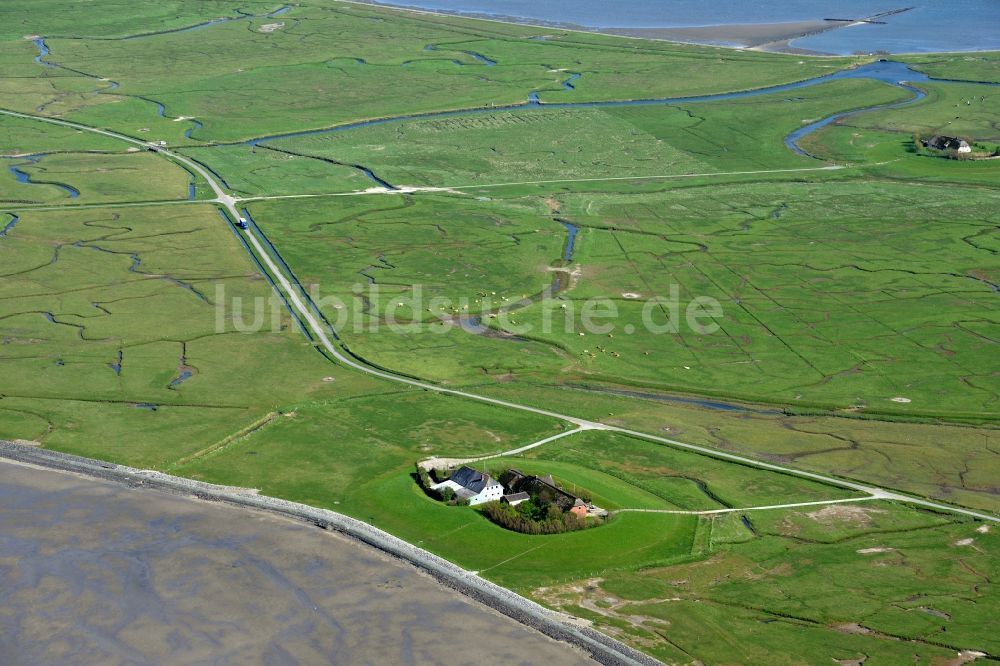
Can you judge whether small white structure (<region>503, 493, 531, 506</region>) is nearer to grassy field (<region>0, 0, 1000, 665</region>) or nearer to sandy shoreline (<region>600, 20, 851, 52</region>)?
grassy field (<region>0, 0, 1000, 665</region>)

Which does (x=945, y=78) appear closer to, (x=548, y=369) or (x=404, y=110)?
(x=404, y=110)

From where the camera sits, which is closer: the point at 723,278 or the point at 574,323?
the point at 574,323

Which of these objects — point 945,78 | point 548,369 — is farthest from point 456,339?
point 945,78

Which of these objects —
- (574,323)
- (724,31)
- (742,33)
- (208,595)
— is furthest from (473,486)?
(724,31)

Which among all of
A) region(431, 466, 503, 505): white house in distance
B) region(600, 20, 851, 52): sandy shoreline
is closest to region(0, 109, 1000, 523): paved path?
region(431, 466, 503, 505): white house in distance

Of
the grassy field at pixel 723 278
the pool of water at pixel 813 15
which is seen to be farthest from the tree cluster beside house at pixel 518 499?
the pool of water at pixel 813 15

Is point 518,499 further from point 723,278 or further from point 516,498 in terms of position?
point 723,278
